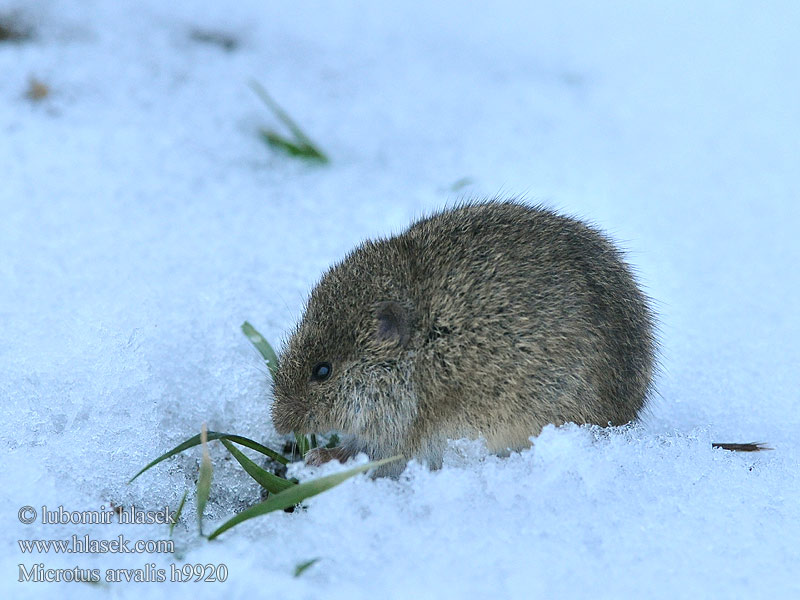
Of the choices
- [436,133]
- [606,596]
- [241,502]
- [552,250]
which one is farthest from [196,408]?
[436,133]

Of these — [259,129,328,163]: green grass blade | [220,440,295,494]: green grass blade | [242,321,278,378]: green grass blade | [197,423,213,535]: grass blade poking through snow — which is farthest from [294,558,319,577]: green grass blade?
[259,129,328,163]: green grass blade

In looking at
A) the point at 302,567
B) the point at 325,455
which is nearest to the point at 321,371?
the point at 325,455

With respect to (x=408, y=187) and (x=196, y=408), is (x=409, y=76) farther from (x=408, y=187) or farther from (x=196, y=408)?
(x=196, y=408)

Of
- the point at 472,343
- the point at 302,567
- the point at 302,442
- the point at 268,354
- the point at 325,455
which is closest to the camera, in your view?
the point at 302,567

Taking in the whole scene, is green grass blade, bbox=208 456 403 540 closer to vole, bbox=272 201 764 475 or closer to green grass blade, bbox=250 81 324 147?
vole, bbox=272 201 764 475

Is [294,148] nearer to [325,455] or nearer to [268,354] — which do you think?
[268,354]

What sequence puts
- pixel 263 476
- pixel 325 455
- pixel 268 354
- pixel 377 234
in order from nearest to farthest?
pixel 263 476
pixel 325 455
pixel 268 354
pixel 377 234
